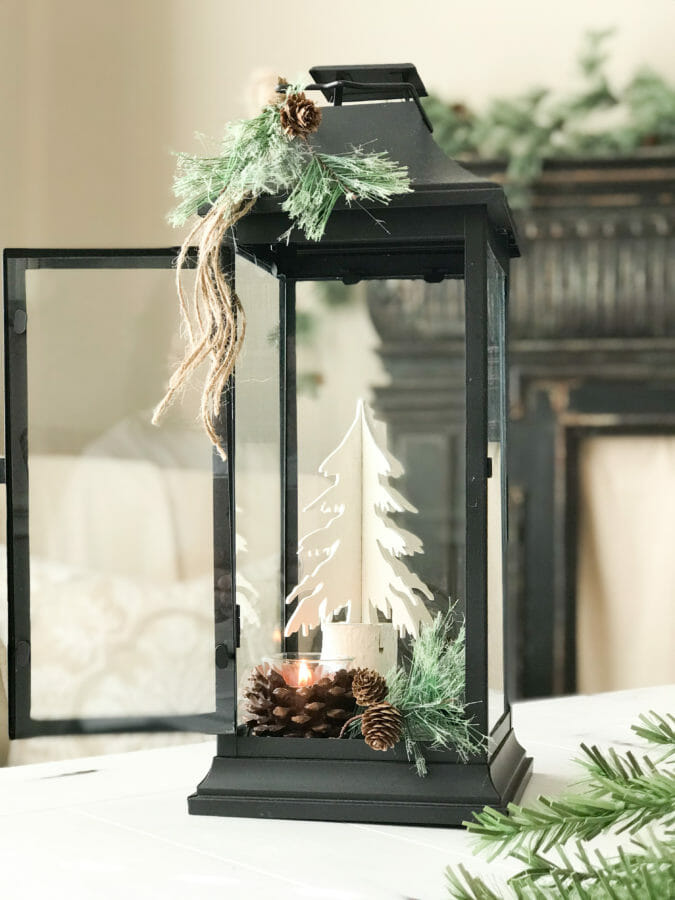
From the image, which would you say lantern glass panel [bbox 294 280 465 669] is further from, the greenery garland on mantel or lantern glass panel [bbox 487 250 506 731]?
the greenery garland on mantel

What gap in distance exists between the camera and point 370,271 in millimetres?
887

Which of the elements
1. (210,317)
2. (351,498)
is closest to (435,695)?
(351,498)

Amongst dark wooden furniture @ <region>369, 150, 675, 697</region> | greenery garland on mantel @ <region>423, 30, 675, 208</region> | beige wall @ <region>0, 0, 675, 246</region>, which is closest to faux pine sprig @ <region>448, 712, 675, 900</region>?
dark wooden furniture @ <region>369, 150, 675, 697</region>

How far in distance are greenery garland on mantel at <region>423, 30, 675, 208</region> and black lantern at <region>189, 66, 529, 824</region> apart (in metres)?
1.57

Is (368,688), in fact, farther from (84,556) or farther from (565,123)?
(565,123)

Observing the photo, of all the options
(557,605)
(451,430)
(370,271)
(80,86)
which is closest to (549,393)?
(451,430)

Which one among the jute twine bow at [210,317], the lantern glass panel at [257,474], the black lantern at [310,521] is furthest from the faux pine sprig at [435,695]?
the jute twine bow at [210,317]

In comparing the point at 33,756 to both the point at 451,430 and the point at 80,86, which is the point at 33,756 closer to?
the point at 451,430

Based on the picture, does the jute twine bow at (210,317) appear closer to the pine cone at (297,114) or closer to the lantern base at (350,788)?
the pine cone at (297,114)

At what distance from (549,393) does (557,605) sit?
0.45 meters

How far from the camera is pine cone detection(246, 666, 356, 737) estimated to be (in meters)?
0.80

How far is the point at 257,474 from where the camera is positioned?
0.86 metres

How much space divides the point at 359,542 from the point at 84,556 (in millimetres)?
310

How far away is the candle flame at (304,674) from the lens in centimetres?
82
